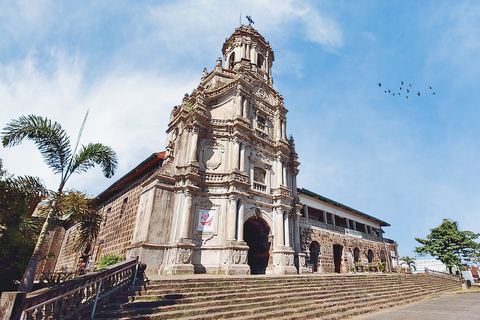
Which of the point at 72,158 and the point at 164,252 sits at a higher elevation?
the point at 72,158

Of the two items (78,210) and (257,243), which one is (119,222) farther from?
(78,210)

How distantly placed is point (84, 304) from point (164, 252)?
289 inches

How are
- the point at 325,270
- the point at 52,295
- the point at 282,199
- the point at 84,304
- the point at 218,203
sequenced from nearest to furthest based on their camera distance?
the point at 52,295 < the point at 84,304 < the point at 218,203 < the point at 282,199 < the point at 325,270

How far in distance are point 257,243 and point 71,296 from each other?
13281 mm

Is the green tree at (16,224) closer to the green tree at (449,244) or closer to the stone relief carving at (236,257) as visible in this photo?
the stone relief carving at (236,257)

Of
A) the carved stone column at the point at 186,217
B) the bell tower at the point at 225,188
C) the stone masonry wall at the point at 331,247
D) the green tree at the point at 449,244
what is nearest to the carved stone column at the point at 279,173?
the bell tower at the point at 225,188

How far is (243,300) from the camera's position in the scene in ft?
26.6

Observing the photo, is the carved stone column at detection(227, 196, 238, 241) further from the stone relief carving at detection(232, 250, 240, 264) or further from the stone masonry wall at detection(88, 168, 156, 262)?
the stone masonry wall at detection(88, 168, 156, 262)

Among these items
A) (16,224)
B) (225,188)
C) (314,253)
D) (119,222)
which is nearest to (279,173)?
(225,188)

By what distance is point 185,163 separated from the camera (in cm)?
A: 1554

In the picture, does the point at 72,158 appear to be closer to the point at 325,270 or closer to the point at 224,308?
the point at 224,308

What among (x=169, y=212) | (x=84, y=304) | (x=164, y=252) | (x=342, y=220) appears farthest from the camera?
(x=342, y=220)

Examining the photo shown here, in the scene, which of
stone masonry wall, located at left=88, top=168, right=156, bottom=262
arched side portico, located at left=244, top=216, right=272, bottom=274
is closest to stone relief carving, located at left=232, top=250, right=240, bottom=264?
arched side portico, located at left=244, top=216, right=272, bottom=274

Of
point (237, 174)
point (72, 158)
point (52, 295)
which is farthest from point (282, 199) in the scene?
point (52, 295)
